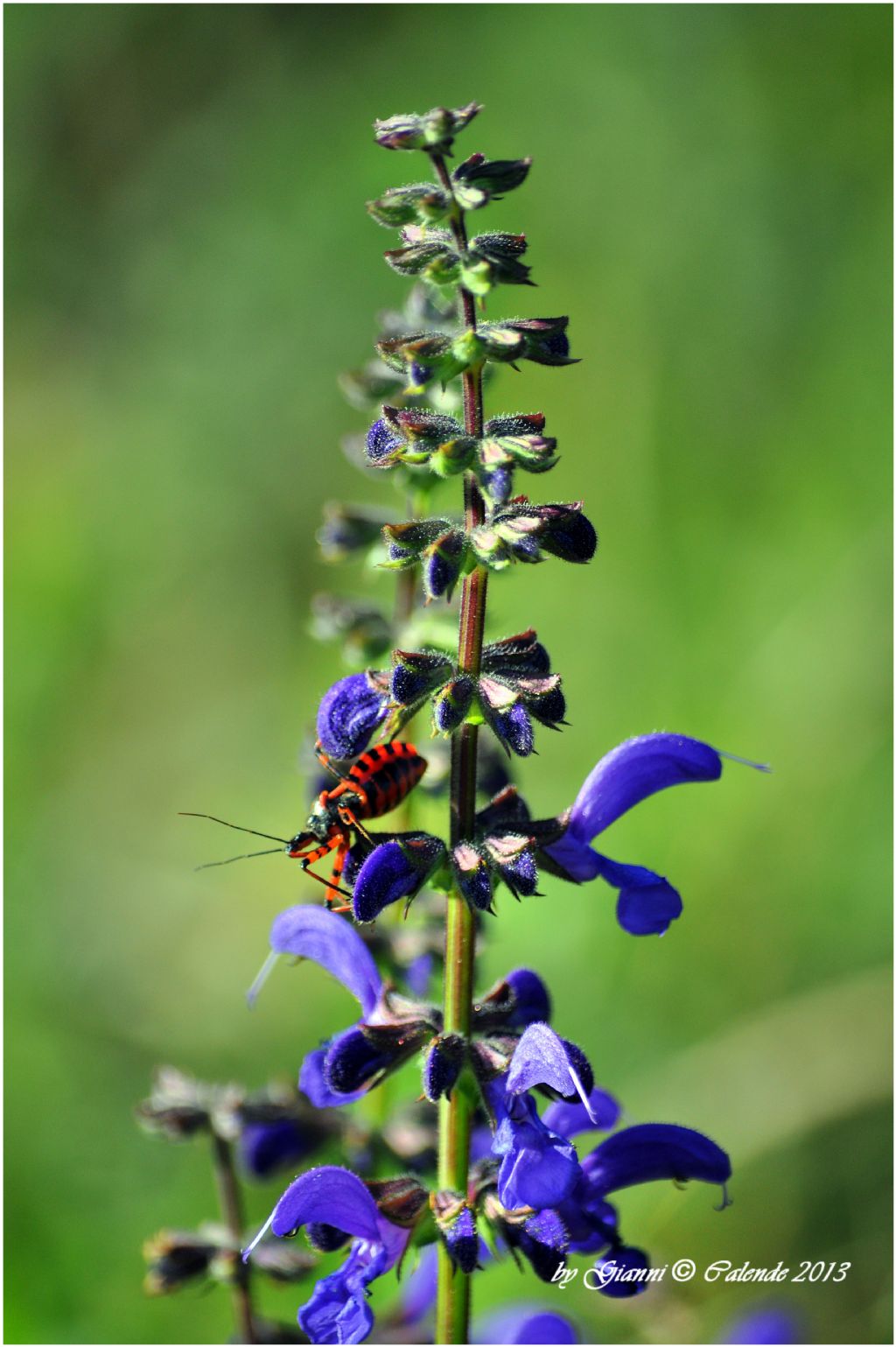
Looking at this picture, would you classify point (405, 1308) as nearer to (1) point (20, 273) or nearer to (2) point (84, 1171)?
(2) point (84, 1171)

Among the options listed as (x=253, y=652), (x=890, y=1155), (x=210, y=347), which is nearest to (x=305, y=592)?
(x=253, y=652)

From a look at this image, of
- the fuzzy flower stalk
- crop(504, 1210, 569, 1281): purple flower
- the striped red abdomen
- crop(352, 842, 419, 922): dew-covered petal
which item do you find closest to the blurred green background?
the fuzzy flower stalk

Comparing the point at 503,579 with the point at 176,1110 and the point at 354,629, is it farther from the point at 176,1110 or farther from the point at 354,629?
the point at 176,1110

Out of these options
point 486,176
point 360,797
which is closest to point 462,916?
point 360,797

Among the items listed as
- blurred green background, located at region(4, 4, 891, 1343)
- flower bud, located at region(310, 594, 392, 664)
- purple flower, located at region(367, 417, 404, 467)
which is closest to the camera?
purple flower, located at region(367, 417, 404, 467)

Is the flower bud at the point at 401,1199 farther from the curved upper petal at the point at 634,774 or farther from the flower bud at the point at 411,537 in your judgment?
the flower bud at the point at 411,537

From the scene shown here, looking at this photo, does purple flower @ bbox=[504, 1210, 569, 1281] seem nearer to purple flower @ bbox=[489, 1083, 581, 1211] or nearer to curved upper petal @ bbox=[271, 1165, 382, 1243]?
purple flower @ bbox=[489, 1083, 581, 1211]

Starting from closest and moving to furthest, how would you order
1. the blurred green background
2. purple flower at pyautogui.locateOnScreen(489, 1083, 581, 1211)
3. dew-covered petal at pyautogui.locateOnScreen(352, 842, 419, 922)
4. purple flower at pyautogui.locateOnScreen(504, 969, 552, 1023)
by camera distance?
purple flower at pyautogui.locateOnScreen(489, 1083, 581, 1211) < dew-covered petal at pyautogui.locateOnScreen(352, 842, 419, 922) < purple flower at pyautogui.locateOnScreen(504, 969, 552, 1023) < the blurred green background
